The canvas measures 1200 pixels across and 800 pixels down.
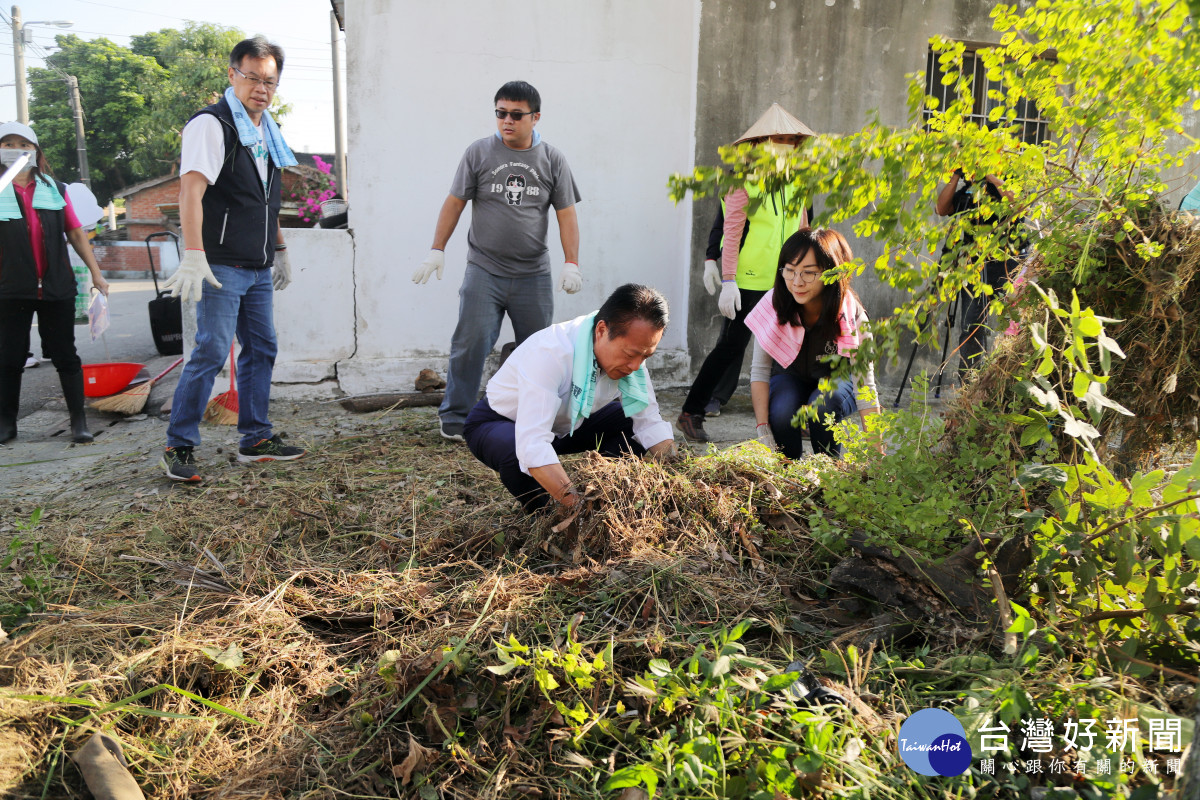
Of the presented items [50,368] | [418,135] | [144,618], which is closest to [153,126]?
[50,368]

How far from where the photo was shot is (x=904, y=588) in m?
2.11

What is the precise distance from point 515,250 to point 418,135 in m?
1.55

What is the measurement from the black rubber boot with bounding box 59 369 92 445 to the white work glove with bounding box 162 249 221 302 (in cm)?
160

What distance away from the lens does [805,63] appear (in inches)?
243

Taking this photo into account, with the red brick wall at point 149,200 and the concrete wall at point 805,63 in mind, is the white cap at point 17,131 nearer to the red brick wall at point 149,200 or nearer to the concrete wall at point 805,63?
the concrete wall at point 805,63

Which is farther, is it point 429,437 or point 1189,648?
point 429,437

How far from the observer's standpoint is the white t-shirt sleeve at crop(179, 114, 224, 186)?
3.73 meters

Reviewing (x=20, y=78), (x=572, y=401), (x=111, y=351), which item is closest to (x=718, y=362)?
(x=572, y=401)

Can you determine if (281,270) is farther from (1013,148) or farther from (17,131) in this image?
(1013,148)

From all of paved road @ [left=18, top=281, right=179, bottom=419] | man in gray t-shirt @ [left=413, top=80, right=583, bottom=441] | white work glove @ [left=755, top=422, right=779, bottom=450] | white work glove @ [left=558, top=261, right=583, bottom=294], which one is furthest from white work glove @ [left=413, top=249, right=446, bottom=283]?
paved road @ [left=18, top=281, right=179, bottom=419]

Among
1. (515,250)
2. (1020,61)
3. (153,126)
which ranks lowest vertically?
(515,250)

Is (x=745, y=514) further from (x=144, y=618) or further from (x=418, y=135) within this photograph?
(x=418, y=135)

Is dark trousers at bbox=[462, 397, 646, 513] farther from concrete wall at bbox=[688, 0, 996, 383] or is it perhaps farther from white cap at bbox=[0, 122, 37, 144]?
white cap at bbox=[0, 122, 37, 144]

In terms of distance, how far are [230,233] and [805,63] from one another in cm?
443
